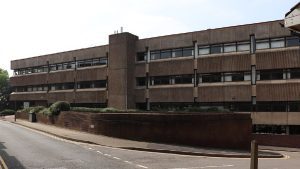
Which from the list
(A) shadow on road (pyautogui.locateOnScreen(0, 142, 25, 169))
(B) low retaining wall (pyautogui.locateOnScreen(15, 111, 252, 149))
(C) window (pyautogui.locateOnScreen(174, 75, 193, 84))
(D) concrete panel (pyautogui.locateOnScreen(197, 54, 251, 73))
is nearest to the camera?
(A) shadow on road (pyautogui.locateOnScreen(0, 142, 25, 169))

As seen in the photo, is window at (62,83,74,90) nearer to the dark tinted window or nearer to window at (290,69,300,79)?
the dark tinted window

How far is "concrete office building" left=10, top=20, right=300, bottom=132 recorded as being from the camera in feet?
138

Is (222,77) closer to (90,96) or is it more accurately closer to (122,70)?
(122,70)

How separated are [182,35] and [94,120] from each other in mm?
18559

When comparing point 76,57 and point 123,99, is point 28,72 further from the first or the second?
point 123,99

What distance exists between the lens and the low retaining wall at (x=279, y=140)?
4016 cm

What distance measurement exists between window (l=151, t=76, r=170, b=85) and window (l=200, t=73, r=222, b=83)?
16.2 feet

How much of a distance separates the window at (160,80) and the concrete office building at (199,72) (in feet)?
0.41

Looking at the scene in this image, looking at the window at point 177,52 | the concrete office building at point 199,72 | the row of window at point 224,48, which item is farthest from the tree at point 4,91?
the window at point 177,52

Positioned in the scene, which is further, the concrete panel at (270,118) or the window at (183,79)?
the window at (183,79)

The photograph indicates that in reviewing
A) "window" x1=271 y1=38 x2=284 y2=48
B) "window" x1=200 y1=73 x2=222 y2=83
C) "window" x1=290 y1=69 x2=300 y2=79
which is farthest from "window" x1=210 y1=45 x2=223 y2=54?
"window" x1=290 y1=69 x2=300 y2=79

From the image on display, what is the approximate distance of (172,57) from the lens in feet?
166

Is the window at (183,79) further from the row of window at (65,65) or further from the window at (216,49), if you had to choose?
the row of window at (65,65)

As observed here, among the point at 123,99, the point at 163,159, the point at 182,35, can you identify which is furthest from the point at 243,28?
the point at 163,159
